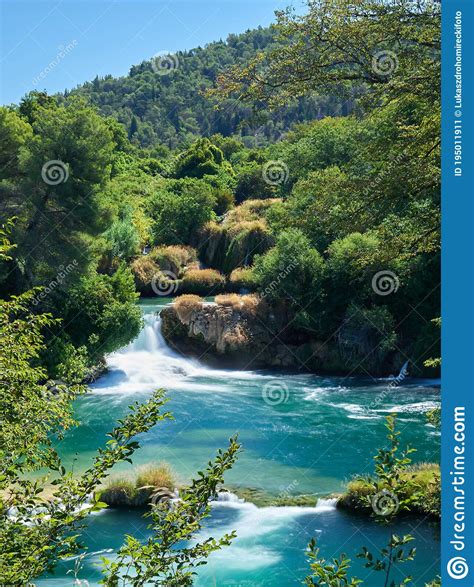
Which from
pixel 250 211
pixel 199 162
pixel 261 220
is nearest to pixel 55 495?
pixel 261 220

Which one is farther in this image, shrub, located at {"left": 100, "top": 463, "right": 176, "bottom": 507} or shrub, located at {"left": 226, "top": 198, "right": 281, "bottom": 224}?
shrub, located at {"left": 226, "top": 198, "right": 281, "bottom": 224}

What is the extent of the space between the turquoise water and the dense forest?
165 centimetres

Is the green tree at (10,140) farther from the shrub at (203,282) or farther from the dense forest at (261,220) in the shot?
the shrub at (203,282)

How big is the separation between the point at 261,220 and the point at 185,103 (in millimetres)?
95289

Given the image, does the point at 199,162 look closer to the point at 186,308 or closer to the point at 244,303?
the point at 186,308

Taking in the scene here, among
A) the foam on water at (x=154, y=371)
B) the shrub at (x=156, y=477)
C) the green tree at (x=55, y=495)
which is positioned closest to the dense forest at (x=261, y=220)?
the green tree at (x=55, y=495)

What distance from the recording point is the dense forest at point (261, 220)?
8.59m

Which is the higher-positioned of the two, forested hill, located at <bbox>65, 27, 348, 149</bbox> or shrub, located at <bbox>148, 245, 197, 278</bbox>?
forested hill, located at <bbox>65, 27, 348, 149</bbox>

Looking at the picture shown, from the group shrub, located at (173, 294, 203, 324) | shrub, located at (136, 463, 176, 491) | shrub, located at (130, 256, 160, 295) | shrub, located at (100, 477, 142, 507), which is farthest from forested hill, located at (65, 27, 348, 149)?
shrub, located at (100, 477, 142, 507)

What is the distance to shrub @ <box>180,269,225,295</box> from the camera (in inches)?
1288

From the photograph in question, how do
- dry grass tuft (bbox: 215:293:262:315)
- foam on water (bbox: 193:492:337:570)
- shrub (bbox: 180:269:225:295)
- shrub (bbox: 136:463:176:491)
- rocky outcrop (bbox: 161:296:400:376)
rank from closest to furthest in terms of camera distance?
foam on water (bbox: 193:492:337:570)
shrub (bbox: 136:463:176:491)
rocky outcrop (bbox: 161:296:400:376)
dry grass tuft (bbox: 215:293:262:315)
shrub (bbox: 180:269:225:295)

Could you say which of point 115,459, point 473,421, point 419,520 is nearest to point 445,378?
point 473,421

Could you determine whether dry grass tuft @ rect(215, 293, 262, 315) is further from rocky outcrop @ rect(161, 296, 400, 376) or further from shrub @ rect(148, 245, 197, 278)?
shrub @ rect(148, 245, 197, 278)

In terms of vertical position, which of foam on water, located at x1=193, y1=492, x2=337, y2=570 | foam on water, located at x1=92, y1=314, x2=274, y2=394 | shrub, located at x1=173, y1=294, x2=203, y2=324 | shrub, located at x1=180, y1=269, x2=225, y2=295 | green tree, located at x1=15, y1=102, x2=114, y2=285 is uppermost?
green tree, located at x1=15, y1=102, x2=114, y2=285
